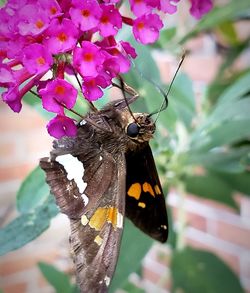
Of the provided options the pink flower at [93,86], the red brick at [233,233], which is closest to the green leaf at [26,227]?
the pink flower at [93,86]

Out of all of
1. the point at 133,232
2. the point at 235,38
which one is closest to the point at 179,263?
the point at 133,232

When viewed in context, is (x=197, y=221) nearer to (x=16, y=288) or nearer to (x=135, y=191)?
(x=16, y=288)

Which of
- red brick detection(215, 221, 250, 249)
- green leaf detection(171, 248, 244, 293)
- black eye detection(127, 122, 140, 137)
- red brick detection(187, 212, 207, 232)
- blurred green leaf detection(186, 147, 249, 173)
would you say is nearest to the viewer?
black eye detection(127, 122, 140, 137)

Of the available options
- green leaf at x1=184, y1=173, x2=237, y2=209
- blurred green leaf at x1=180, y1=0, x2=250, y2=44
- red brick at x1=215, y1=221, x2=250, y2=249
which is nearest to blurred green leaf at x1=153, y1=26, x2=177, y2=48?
blurred green leaf at x1=180, y1=0, x2=250, y2=44

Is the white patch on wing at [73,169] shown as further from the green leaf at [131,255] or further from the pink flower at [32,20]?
the green leaf at [131,255]

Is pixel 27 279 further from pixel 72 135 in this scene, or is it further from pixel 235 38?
pixel 72 135

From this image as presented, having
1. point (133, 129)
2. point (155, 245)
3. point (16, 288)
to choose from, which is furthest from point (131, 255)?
point (16, 288)

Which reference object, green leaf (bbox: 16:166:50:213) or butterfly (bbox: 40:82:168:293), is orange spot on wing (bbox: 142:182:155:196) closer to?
butterfly (bbox: 40:82:168:293)
